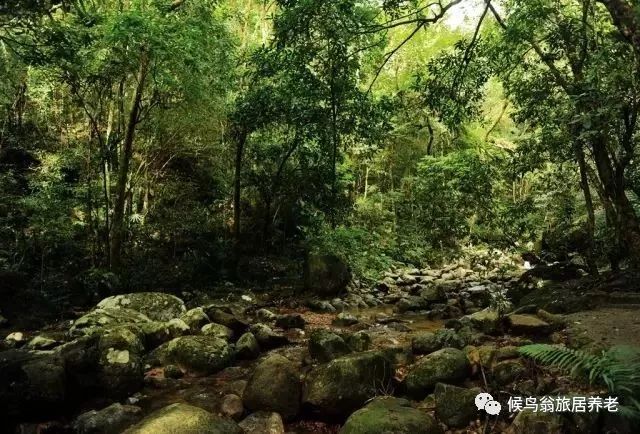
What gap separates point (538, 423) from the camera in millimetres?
3445

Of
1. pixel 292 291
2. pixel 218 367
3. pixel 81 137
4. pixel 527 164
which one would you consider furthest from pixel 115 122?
pixel 527 164

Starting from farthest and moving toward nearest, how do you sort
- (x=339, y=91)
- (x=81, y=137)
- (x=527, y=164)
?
(x=81, y=137) < (x=339, y=91) < (x=527, y=164)

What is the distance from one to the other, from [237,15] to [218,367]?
1313 cm

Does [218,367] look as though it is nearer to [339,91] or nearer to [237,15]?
[339,91]

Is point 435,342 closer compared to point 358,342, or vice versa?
point 435,342

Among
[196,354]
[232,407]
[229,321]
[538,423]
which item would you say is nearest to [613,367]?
[538,423]

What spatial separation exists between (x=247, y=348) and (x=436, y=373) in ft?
9.78

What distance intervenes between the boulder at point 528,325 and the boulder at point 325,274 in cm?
551

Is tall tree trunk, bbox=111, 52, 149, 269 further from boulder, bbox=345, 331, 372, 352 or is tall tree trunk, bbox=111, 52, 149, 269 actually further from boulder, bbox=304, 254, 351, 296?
boulder, bbox=345, 331, 372, 352

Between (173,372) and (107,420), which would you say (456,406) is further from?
(173,372)

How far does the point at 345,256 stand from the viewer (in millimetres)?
11922

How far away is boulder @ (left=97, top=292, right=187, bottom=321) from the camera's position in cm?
830

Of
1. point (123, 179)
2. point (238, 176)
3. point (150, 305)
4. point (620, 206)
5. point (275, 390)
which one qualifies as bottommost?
point (275, 390)

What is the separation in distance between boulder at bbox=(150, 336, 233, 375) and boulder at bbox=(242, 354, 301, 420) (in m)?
1.39
